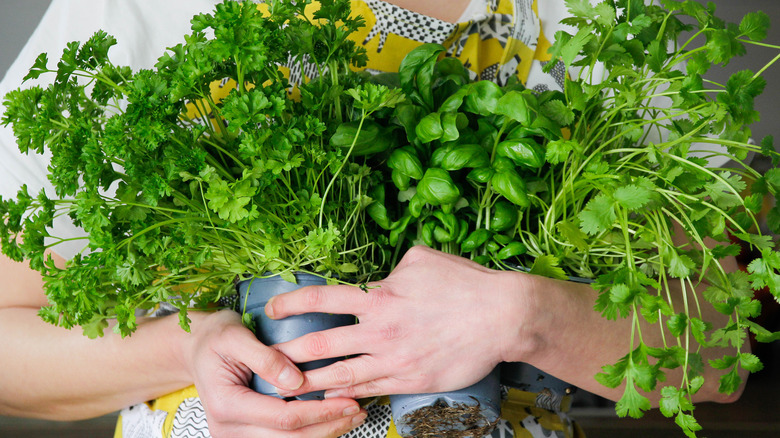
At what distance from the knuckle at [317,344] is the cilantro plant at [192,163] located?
71 mm

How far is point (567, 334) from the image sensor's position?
2.23ft

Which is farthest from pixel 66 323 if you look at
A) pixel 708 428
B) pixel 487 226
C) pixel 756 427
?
pixel 756 427

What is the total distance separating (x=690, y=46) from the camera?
2244mm


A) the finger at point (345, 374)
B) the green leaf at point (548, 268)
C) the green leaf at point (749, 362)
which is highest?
the green leaf at point (548, 268)

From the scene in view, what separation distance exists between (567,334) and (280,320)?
0.34m

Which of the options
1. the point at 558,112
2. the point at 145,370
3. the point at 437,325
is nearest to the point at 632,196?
the point at 558,112

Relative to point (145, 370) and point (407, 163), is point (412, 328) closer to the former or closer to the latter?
point (407, 163)

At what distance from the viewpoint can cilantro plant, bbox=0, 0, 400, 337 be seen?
55 centimetres

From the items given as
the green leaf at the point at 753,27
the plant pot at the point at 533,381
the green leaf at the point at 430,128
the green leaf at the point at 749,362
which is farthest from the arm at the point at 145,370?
the green leaf at the point at 753,27

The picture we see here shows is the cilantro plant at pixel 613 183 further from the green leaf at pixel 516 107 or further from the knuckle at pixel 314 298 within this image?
the knuckle at pixel 314 298

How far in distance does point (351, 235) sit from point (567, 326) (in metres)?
0.27

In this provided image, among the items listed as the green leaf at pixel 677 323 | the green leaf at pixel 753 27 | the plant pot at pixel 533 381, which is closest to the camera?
the green leaf at pixel 677 323

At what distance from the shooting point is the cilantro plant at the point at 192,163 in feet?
1.82

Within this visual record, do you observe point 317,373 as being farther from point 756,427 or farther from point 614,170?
point 756,427
